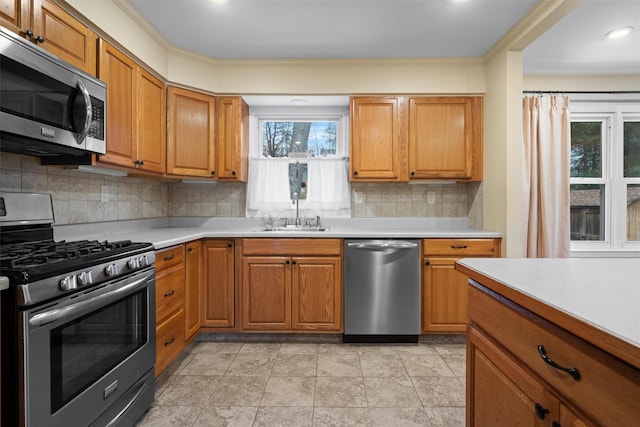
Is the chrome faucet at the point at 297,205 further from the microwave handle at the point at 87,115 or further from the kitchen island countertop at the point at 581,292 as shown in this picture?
the kitchen island countertop at the point at 581,292

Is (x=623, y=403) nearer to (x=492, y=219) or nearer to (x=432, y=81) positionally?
(x=492, y=219)

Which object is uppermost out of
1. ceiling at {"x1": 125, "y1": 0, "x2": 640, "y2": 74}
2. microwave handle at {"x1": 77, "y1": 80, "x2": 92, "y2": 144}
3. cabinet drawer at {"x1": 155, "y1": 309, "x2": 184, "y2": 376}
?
ceiling at {"x1": 125, "y1": 0, "x2": 640, "y2": 74}

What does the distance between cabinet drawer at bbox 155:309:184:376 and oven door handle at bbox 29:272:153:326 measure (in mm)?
491

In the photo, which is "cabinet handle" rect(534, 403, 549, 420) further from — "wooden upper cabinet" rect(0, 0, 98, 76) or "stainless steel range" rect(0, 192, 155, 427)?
"wooden upper cabinet" rect(0, 0, 98, 76)

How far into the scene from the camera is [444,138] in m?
3.03

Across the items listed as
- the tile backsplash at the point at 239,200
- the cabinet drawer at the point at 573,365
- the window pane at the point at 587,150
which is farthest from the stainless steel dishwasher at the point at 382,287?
the window pane at the point at 587,150

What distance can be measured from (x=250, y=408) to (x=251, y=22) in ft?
8.39

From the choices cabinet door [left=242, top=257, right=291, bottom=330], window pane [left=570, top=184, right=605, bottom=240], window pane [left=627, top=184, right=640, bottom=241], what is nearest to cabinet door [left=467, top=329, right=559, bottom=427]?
cabinet door [left=242, top=257, right=291, bottom=330]

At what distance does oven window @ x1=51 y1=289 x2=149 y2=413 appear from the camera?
1248mm

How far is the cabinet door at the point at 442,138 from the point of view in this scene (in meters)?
3.03

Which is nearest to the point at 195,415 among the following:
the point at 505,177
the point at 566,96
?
the point at 505,177

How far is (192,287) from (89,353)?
3.82ft

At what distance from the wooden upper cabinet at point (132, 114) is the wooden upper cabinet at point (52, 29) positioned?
11 cm

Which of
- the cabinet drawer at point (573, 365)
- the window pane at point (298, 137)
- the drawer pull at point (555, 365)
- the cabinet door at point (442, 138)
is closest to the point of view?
the cabinet drawer at point (573, 365)
